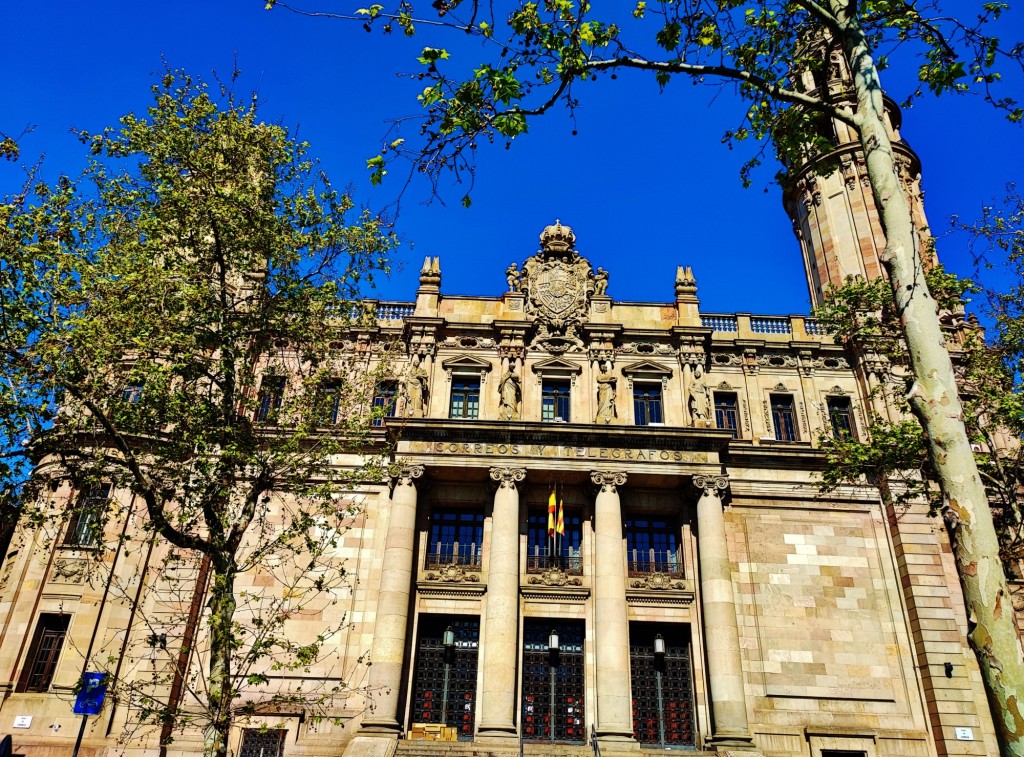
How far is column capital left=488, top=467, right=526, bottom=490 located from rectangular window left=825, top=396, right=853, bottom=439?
13014 millimetres

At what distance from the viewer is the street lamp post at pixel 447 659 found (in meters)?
24.2

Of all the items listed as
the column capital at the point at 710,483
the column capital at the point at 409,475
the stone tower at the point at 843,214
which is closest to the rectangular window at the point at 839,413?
the stone tower at the point at 843,214

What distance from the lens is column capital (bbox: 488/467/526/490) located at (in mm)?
25859

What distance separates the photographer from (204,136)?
62.5 ft

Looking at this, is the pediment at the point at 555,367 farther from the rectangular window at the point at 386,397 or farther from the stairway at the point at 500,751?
the stairway at the point at 500,751

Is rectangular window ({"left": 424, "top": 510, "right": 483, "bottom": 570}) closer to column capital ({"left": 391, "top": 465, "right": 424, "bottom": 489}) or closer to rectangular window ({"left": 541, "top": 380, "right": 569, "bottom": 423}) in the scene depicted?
column capital ({"left": 391, "top": 465, "right": 424, "bottom": 489})

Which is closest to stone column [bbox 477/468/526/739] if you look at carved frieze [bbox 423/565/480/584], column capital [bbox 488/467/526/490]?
column capital [bbox 488/467/526/490]

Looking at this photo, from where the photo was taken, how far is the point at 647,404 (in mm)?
29453

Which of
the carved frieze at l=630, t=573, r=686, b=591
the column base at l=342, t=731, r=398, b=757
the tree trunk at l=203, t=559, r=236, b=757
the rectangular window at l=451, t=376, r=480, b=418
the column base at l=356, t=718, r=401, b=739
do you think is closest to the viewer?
the tree trunk at l=203, t=559, r=236, b=757

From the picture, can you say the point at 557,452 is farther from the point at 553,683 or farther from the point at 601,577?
the point at 553,683

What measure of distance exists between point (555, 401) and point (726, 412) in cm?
704

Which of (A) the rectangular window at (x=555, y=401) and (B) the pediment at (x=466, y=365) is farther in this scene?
(B) the pediment at (x=466, y=365)

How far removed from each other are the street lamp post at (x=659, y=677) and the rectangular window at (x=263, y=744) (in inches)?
476

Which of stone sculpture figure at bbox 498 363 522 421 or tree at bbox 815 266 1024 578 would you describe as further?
stone sculpture figure at bbox 498 363 522 421
